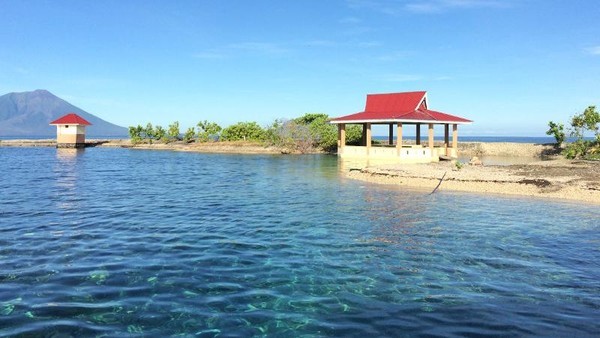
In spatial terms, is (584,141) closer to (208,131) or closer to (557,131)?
(557,131)

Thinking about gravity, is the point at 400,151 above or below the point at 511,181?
above

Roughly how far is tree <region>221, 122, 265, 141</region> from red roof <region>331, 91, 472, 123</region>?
79.5 ft

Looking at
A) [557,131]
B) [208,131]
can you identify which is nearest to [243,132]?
[208,131]

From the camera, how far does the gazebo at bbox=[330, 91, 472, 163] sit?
127ft

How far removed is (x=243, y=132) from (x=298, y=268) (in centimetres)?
6129

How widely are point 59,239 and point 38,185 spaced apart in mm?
14465

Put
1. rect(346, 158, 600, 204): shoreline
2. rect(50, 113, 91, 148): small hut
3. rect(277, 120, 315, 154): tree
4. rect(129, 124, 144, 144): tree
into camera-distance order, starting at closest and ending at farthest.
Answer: rect(346, 158, 600, 204): shoreline → rect(277, 120, 315, 154): tree → rect(50, 113, 91, 148): small hut → rect(129, 124, 144, 144): tree

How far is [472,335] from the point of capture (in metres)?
6.32

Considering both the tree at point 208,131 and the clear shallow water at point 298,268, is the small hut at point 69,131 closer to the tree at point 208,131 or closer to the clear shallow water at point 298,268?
the tree at point 208,131

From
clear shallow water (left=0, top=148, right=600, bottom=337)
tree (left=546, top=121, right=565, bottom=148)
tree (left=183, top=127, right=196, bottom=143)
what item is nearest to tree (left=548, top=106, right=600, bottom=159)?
tree (left=546, top=121, right=565, bottom=148)

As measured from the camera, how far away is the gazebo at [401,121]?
38781 mm

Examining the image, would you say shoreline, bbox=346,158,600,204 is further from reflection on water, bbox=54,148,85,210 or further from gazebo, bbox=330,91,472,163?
reflection on water, bbox=54,148,85,210

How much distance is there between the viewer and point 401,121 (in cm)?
3922

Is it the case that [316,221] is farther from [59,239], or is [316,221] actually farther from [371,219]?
[59,239]
